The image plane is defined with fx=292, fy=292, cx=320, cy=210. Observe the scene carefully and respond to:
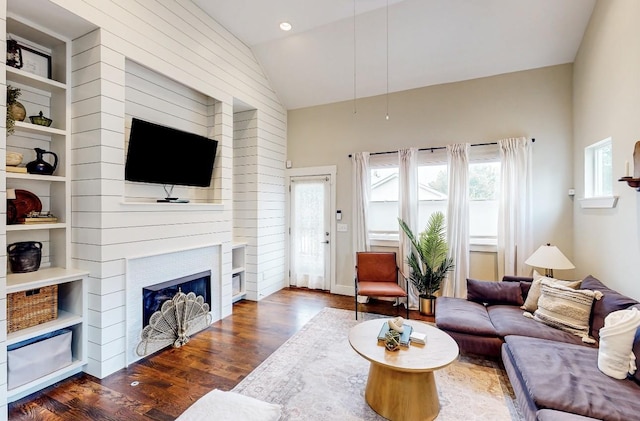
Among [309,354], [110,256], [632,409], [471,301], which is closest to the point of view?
[632,409]

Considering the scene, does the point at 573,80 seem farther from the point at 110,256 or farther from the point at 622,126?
the point at 110,256

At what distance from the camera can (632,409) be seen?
1.64m

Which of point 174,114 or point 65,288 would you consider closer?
point 65,288

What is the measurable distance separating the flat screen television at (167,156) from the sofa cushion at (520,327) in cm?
371

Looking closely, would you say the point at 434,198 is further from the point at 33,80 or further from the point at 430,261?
the point at 33,80

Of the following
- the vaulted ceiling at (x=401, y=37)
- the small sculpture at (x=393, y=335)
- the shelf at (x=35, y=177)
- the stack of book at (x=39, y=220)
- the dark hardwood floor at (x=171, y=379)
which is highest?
the vaulted ceiling at (x=401, y=37)

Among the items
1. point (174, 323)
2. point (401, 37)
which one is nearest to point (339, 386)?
point (174, 323)

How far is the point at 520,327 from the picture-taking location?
2.70 metres

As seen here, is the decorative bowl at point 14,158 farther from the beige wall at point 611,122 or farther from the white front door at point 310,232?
the beige wall at point 611,122

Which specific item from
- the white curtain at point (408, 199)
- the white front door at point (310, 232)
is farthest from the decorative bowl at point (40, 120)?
the white curtain at point (408, 199)

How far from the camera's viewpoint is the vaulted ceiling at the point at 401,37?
3516 millimetres

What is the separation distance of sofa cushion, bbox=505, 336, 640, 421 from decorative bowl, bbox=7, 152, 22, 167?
415 cm

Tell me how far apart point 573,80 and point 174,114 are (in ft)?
16.9

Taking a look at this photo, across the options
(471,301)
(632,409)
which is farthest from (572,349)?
(471,301)
